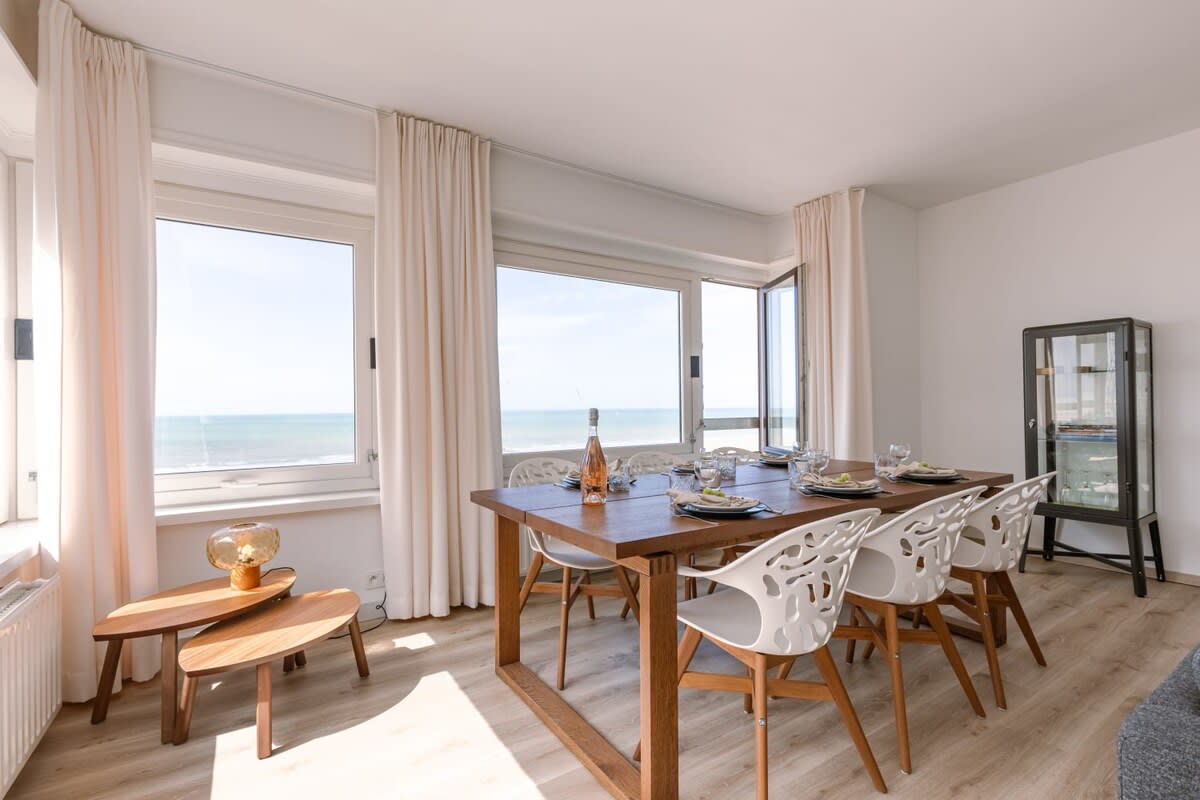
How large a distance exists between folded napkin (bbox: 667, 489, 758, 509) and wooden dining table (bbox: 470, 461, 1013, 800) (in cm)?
5

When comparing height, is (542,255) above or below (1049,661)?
above

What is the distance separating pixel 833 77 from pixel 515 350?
2192 mm

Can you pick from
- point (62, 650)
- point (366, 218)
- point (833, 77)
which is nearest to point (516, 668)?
point (62, 650)

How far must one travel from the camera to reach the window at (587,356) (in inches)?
141

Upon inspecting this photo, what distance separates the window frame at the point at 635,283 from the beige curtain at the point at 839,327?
861 mm

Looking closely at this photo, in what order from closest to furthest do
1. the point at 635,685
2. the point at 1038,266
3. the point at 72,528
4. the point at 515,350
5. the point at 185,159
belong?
the point at 72,528 → the point at 635,685 → the point at 185,159 → the point at 515,350 → the point at 1038,266

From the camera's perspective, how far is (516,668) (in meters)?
2.34

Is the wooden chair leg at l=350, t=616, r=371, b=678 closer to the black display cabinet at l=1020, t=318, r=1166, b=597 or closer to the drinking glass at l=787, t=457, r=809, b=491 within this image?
the drinking glass at l=787, t=457, r=809, b=491

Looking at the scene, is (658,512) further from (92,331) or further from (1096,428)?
(1096,428)

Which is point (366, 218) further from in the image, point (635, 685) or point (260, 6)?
point (635, 685)

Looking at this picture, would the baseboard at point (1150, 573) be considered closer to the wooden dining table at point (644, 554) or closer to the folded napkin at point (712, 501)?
the wooden dining table at point (644, 554)

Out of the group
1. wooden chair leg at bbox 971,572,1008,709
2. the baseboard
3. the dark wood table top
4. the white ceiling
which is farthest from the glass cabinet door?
wooden chair leg at bbox 971,572,1008,709

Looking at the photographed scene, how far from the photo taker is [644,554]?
1528mm

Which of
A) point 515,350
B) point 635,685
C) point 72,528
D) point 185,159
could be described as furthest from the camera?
point 515,350
